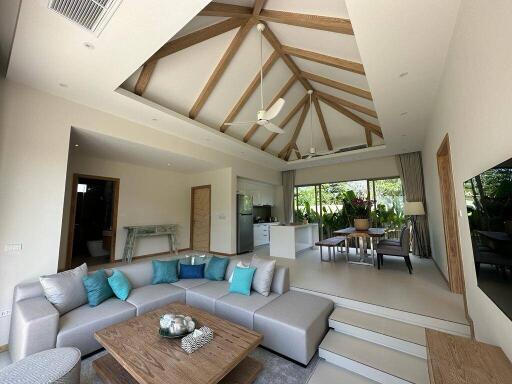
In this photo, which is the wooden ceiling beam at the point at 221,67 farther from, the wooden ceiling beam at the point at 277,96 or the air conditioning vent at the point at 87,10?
the air conditioning vent at the point at 87,10

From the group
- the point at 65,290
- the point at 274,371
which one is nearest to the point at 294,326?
the point at 274,371

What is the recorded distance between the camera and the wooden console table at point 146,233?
5.70 meters

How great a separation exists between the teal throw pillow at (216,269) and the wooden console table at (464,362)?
2.91 metres

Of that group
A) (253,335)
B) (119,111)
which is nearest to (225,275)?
(253,335)

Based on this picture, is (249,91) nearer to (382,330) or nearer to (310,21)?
(310,21)

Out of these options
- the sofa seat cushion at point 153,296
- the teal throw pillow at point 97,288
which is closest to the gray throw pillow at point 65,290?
the teal throw pillow at point 97,288

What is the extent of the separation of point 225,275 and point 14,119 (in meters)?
3.80

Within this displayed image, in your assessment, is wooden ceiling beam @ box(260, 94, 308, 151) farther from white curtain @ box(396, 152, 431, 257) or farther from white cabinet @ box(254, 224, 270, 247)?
white curtain @ box(396, 152, 431, 257)

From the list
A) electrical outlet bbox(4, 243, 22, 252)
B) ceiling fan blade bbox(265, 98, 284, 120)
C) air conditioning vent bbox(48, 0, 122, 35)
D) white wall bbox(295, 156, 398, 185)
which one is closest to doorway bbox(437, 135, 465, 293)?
ceiling fan blade bbox(265, 98, 284, 120)

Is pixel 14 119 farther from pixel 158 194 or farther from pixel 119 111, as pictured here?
pixel 158 194

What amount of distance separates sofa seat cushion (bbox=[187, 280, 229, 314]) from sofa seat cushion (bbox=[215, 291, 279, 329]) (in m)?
0.11

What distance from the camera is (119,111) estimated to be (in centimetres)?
386

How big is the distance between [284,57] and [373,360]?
494 centimetres

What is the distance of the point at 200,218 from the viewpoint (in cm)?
730
